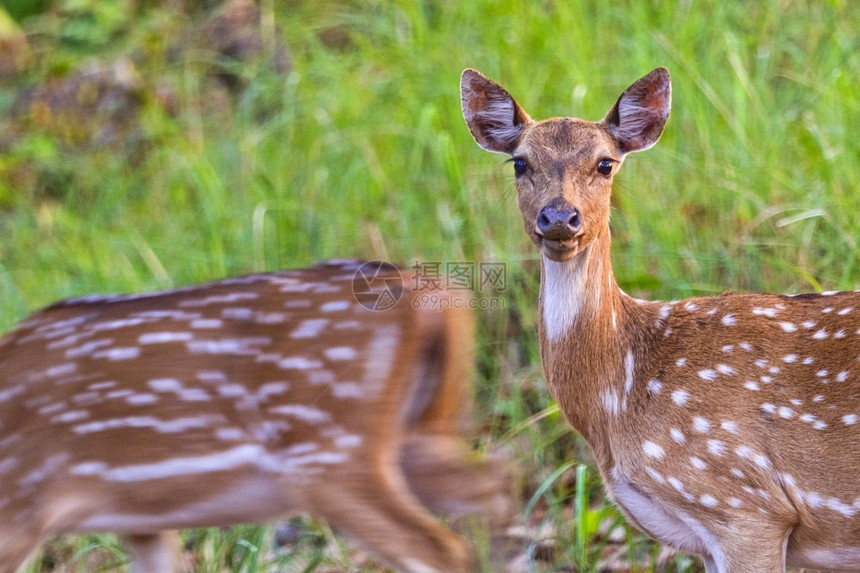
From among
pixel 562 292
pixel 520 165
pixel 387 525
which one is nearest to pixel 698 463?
pixel 562 292

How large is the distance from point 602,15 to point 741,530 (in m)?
3.53

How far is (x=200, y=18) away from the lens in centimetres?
911

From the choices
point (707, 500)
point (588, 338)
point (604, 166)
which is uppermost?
point (604, 166)

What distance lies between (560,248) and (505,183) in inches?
80.4

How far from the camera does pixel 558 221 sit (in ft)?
9.69

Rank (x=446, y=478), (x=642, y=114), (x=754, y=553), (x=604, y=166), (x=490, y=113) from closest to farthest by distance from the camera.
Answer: (x=754, y=553) < (x=604, y=166) < (x=642, y=114) < (x=490, y=113) < (x=446, y=478)

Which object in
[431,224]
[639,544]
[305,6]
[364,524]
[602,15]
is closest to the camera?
[364,524]

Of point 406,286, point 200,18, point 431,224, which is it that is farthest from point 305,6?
point 406,286

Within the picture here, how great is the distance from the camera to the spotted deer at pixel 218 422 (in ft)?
10.1

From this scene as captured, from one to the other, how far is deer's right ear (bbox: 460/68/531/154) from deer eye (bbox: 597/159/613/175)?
0.32 m

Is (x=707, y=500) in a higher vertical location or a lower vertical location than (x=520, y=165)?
lower

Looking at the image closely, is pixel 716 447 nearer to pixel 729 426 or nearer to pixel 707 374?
pixel 729 426

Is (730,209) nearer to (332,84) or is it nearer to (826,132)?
(826,132)

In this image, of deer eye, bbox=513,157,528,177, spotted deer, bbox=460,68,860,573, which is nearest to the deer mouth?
spotted deer, bbox=460,68,860,573
